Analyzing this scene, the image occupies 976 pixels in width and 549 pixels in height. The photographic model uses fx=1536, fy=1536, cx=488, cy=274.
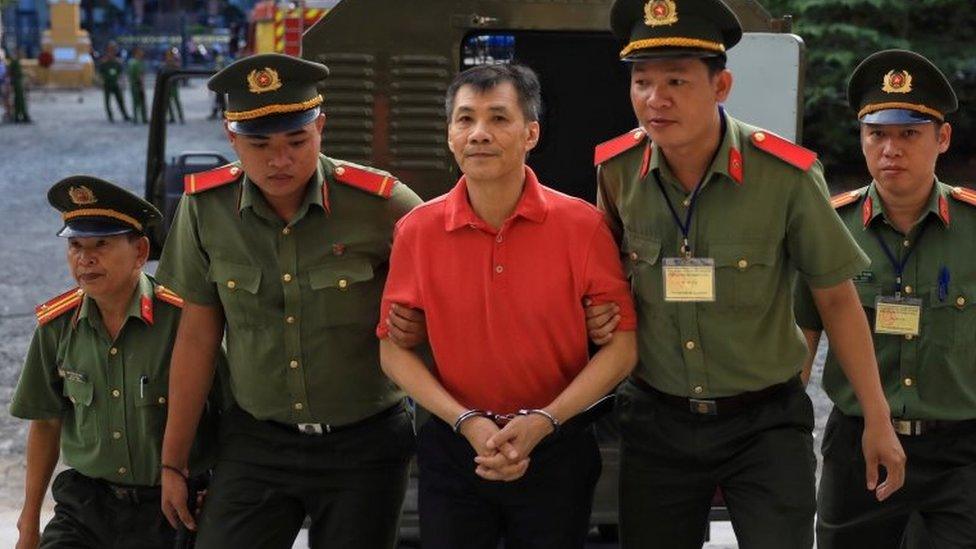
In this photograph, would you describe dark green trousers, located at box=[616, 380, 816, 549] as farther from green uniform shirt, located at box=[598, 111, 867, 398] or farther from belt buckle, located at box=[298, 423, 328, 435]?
belt buckle, located at box=[298, 423, 328, 435]

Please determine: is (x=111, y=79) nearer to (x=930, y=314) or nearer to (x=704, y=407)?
(x=930, y=314)

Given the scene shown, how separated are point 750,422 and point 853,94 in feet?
3.95

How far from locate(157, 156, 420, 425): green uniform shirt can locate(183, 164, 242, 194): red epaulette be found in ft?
0.05

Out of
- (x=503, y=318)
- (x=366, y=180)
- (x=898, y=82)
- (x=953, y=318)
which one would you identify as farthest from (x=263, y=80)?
(x=953, y=318)

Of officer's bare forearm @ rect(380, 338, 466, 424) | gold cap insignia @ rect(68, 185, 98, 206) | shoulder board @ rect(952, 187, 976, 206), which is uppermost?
shoulder board @ rect(952, 187, 976, 206)

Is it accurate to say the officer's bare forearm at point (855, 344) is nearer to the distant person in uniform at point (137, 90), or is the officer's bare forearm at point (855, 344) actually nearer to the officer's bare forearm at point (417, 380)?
the officer's bare forearm at point (417, 380)

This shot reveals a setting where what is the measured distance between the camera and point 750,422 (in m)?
3.72

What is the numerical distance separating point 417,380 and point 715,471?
2.52 feet

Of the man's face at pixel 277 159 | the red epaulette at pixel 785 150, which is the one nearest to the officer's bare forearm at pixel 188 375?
the man's face at pixel 277 159

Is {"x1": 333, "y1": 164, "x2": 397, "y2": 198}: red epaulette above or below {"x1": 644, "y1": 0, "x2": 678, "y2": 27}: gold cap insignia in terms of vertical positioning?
below

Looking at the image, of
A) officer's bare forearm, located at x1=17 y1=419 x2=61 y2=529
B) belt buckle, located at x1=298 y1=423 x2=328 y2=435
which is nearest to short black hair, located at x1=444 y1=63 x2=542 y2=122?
belt buckle, located at x1=298 y1=423 x2=328 y2=435

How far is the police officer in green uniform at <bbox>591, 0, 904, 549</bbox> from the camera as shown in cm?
365

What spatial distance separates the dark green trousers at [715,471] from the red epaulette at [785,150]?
1.83 ft

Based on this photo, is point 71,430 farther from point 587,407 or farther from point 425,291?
point 587,407
